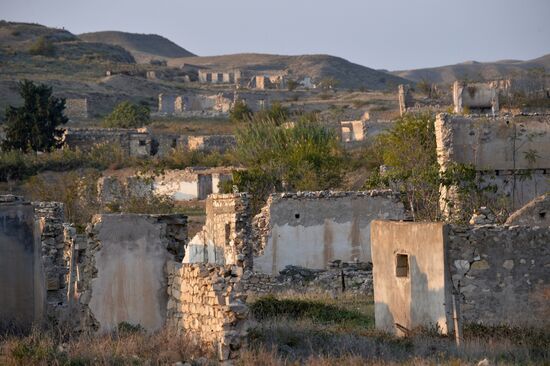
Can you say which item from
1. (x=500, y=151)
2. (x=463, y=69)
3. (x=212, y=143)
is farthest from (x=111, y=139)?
(x=463, y=69)

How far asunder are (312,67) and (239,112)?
252 ft

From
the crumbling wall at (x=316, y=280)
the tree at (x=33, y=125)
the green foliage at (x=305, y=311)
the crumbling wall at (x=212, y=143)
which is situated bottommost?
the crumbling wall at (x=316, y=280)

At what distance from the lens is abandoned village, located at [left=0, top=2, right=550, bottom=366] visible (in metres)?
14.7

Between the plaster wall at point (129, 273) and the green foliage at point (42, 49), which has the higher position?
the green foliage at point (42, 49)

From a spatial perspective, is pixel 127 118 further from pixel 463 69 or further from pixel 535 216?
pixel 463 69

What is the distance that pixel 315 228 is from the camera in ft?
95.4

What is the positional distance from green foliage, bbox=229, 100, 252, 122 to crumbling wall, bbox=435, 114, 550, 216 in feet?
131

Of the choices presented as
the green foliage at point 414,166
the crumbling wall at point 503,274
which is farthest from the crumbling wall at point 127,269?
the green foliage at point 414,166

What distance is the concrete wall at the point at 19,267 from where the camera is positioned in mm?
18422

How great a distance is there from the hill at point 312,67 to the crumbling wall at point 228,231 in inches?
4245

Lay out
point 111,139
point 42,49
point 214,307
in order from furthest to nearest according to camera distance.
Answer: point 42,49 → point 111,139 → point 214,307

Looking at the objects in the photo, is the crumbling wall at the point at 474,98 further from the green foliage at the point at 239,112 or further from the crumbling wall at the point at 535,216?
the crumbling wall at the point at 535,216

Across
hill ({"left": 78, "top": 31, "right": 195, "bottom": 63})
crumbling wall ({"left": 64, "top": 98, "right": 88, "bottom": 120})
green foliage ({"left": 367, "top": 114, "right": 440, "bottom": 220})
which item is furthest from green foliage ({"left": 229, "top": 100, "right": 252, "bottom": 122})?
hill ({"left": 78, "top": 31, "right": 195, "bottom": 63})

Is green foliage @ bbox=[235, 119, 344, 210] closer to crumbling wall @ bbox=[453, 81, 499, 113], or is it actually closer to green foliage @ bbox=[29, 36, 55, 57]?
crumbling wall @ bbox=[453, 81, 499, 113]
